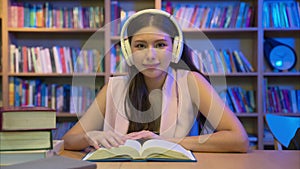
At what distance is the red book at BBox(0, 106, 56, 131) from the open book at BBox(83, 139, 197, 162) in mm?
145

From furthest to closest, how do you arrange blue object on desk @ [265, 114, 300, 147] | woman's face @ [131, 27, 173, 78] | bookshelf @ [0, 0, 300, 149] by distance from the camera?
bookshelf @ [0, 0, 300, 149] → blue object on desk @ [265, 114, 300, 147] → woman's face @ [131, 27, 173, 78]

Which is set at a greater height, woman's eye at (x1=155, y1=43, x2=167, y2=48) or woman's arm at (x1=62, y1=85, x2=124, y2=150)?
woman's eye at (x1=155, y1=43, x2=167, y2=48)

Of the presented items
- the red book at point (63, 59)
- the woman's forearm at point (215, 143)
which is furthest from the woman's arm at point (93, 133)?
the red book at point (63, 59)

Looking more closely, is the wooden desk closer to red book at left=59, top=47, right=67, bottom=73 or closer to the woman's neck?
the woman's neck

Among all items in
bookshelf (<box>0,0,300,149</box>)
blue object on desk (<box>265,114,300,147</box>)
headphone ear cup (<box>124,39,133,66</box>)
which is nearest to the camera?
headphone ear cup (<box>124,39,133,66</box>)

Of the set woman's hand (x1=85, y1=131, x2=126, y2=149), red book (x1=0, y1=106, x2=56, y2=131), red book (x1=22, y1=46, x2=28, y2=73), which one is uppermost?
A: red book (x1=22, y1=46, x2=28, y2=73)

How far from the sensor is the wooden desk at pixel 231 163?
0.96 meters

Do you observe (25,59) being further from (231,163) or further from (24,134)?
(231,163)

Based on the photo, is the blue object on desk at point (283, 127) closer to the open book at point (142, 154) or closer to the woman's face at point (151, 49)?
the open book at point (142, 154)

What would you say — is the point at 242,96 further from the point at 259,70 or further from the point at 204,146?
the point at 204,146

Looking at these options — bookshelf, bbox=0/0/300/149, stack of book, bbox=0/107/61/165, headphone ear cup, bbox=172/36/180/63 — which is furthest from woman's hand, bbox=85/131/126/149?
bookshelf, bbox=0/0/300/149

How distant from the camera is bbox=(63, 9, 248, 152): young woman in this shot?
0.99m

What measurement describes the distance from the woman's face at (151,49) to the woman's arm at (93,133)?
0.22m

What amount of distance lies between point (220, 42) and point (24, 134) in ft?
8.21
